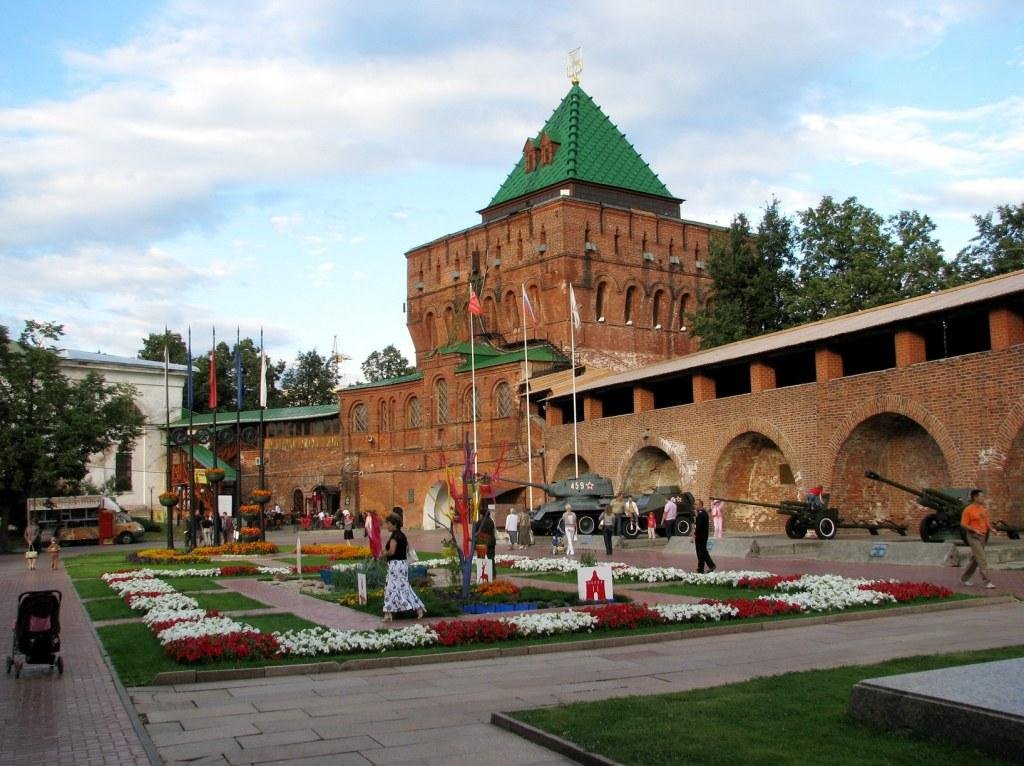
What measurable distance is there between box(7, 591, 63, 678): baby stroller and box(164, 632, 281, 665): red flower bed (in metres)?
1.20

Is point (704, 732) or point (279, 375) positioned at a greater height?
point (279, 375)

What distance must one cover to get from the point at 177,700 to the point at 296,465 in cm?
5363

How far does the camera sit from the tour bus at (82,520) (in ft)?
157

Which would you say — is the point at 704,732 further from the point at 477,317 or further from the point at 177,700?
the point at 477,317

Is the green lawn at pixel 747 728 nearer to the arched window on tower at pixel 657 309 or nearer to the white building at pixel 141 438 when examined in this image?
the arched window on tower at pixel 657 309

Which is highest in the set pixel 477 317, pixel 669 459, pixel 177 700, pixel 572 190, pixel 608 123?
pixel 608 123

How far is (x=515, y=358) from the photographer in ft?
158

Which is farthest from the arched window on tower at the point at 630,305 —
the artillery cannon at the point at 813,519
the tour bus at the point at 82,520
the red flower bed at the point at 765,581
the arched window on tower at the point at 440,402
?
the red flower bed at the point at 765,581

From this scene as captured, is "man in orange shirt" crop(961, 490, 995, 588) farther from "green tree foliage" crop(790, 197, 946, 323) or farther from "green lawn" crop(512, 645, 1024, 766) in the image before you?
"green tree foliage" crop(790, 197, 946, 323)

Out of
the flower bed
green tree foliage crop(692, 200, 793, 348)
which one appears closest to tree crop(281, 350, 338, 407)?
green tree foliage crop(692, 200, 793, 348)

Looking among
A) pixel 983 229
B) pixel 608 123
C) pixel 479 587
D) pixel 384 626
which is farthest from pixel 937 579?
pixel 608 123

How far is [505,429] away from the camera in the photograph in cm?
4766

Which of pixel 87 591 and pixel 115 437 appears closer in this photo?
pixel 87 591

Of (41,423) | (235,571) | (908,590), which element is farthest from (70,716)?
(41,423)
